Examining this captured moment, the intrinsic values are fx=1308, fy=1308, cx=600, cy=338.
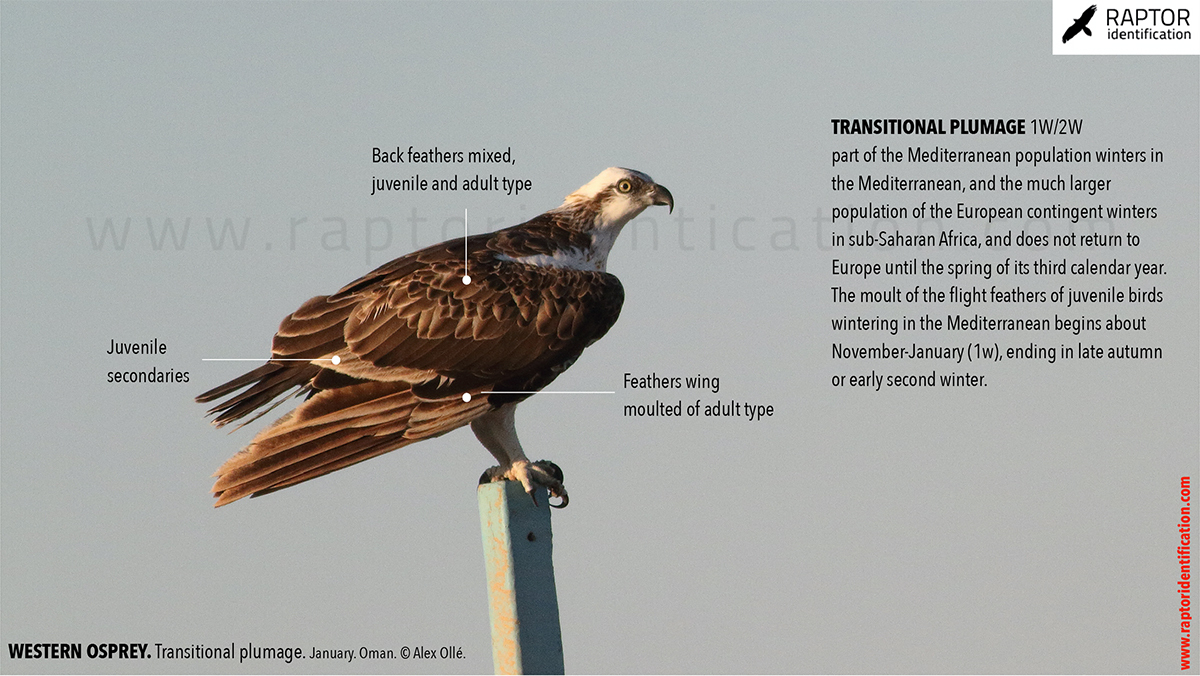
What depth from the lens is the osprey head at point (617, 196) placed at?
927cm

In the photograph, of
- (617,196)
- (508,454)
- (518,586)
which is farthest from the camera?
(617,196)

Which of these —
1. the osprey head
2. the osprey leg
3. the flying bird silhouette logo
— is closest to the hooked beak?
the osprey head

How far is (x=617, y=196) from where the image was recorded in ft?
30.4

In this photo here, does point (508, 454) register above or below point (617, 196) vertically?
below

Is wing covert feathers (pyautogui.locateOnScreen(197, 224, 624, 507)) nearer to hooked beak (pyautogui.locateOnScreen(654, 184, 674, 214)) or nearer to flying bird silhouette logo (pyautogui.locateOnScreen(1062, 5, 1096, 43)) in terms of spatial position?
hooked beak (pyautogui.locateOnScreen(654, 184, 674, 214))

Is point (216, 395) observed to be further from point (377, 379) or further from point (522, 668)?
point (522, 668)

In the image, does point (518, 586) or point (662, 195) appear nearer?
point (518, 586)

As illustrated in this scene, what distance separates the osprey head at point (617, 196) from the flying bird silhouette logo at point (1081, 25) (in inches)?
126

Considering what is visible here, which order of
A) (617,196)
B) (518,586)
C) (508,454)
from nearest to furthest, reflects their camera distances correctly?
(518,586) → (508,454) → (617,196)

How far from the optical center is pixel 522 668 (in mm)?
6672
